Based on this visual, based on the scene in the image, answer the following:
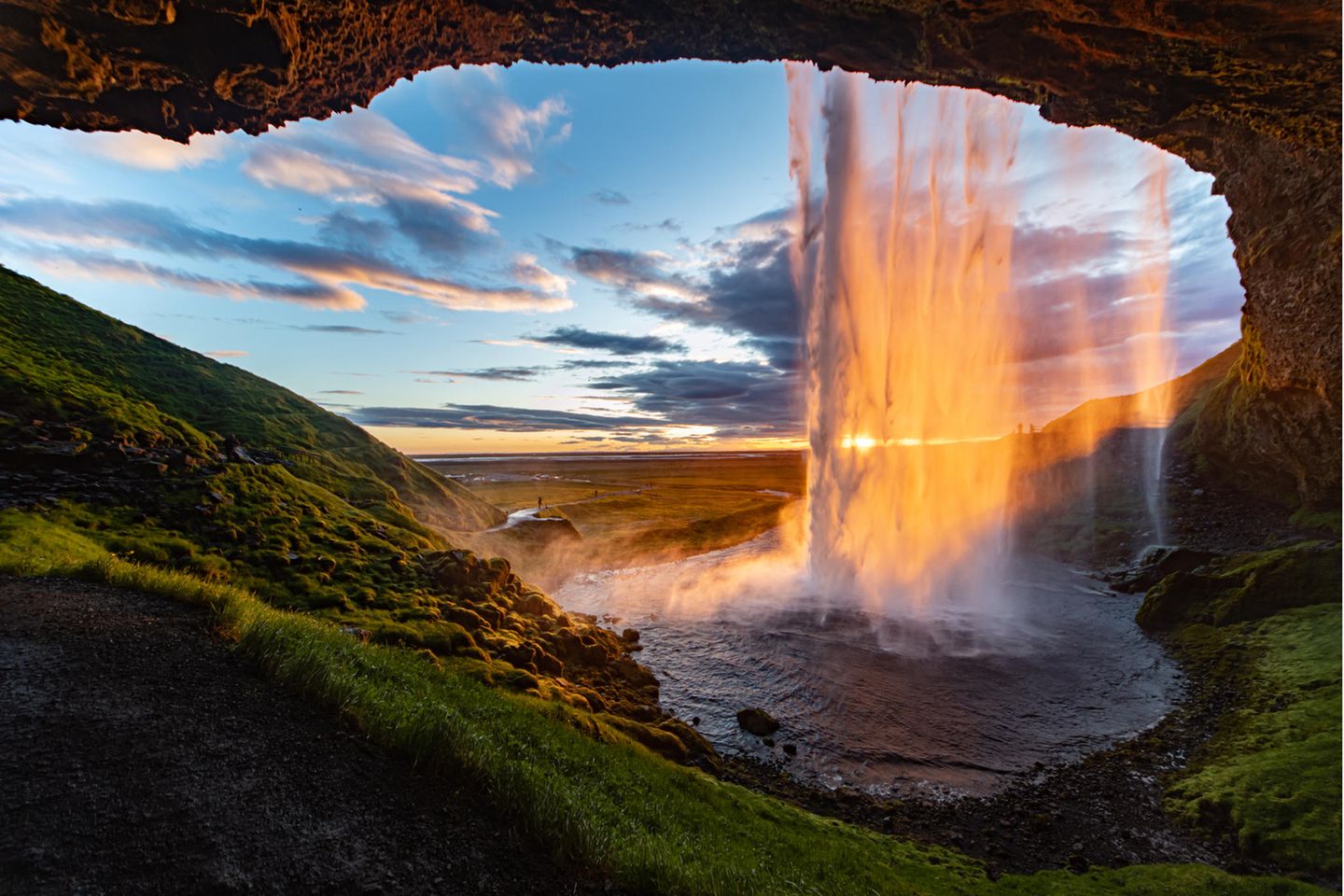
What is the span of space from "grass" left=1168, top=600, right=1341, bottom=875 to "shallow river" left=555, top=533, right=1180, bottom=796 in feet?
9.03

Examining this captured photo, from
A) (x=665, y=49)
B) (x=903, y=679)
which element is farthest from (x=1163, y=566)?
(x=665, y=49)

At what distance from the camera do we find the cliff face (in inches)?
506

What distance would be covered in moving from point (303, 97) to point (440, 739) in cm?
1856

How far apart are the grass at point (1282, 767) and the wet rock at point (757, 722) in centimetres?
1095

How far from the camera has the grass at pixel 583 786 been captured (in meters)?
6.91

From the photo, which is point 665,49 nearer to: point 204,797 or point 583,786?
point 583,786

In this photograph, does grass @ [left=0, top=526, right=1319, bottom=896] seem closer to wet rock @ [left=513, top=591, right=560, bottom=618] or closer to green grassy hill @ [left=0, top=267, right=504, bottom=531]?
wet rock @ [left=513, top=591, right=560, bottom=618]

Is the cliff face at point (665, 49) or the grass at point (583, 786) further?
the cliff face at point (665, 49)

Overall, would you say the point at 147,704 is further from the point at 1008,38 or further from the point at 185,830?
the point at 1008,38

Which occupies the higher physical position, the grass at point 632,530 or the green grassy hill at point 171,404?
the green grassy hill at point 171,404

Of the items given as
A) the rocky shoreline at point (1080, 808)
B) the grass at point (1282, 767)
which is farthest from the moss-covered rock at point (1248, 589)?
the rocky shoreline at point (1080, 808)

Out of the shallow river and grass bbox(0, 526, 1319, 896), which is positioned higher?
grass bbox(0, 526, 1319, 896)

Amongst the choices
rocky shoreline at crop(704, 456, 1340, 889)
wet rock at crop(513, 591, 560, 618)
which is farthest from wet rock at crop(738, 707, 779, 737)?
wet rock at crop(513, 591, 560, 618)

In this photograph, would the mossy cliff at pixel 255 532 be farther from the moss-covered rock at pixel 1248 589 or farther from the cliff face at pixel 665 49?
the moss-covered rock at pixel 1248 589
